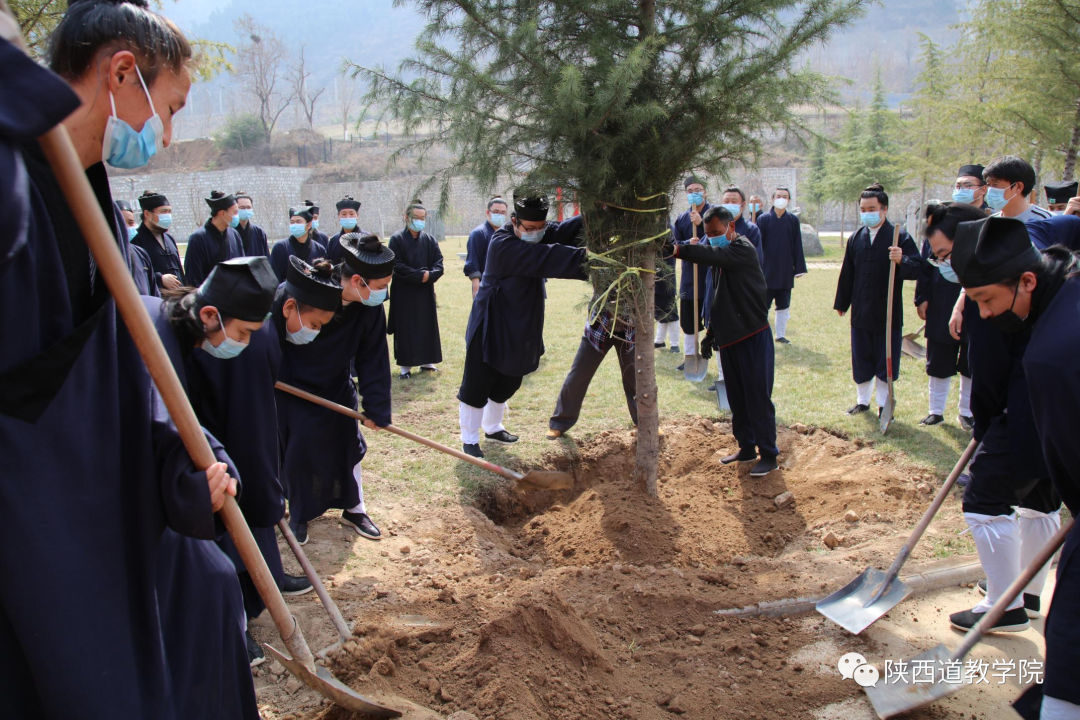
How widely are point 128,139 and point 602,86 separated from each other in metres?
2.90

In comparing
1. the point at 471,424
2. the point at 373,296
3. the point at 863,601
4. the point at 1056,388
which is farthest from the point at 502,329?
the point at 1056,388

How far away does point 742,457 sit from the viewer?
627 centimetres

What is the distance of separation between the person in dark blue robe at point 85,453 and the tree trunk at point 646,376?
3457mm

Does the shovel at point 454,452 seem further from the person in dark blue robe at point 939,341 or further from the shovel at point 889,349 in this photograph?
the person in dark blue robe at point 939,341

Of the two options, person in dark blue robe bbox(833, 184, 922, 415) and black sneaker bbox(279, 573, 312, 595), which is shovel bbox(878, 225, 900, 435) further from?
black sneaker bbox(279, 573, 312, 595)

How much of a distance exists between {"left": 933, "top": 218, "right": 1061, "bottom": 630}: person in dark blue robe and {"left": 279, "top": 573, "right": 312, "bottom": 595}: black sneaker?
11.6 ft

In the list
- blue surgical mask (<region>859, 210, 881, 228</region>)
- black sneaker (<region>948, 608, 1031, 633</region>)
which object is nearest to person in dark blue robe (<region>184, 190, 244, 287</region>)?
blue surgical mask (<region>859, 210, 881, 228</region>)

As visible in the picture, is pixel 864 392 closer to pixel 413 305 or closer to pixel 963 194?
pixel 963 194

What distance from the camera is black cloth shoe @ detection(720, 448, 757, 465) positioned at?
624 cm

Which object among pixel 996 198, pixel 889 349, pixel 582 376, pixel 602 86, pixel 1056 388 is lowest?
pixel 582 376

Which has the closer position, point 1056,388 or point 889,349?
point 1056,388

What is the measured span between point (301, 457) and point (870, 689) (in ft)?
11.5

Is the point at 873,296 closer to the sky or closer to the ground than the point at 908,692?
closer to the sky

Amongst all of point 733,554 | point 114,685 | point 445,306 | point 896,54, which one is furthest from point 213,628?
point 896,54
